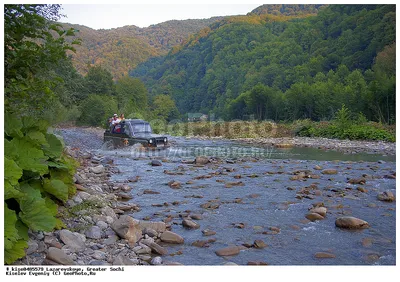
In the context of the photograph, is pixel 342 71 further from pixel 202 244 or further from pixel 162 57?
pixel 162 57

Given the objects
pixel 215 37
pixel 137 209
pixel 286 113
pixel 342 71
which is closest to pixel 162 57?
pixel 215 37

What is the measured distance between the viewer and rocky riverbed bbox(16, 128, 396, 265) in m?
5.33

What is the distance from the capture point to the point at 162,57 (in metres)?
158

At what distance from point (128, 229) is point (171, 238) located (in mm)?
708

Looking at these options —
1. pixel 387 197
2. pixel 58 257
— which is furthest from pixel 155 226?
pixel 387 197

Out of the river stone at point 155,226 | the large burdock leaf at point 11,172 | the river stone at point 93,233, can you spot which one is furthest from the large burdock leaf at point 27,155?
the river stone at point 155,226

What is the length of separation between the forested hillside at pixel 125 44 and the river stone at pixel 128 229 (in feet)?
113

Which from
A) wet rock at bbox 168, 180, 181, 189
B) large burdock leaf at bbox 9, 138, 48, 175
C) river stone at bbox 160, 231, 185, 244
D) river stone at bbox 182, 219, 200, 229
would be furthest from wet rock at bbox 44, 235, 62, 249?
wet rock at bbox 168, 180, 181, 189

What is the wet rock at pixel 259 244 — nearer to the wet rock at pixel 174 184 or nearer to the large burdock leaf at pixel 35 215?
the large burdock leaf at pixel 35 215

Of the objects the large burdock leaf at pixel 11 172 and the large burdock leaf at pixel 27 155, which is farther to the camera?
the large burdock leaf at pixel 27 155

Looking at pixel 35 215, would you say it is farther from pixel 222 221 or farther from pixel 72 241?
Answer: pixel 222 221

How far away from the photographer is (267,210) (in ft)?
26.5

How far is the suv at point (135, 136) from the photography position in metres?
18.3

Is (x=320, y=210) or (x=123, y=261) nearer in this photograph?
(x=123, y=261)
